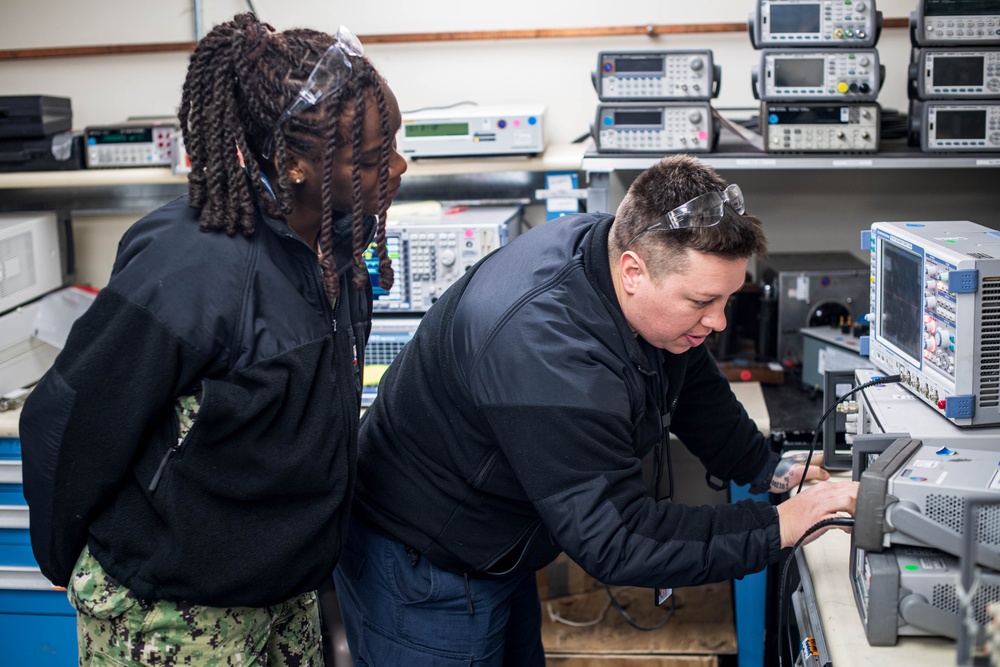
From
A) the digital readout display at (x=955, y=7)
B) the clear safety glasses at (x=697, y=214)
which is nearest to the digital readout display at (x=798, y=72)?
the digital readout display at (x=955, y=7)

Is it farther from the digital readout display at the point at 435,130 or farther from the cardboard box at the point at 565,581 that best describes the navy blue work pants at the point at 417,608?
the digital readout display at the point at 435,130

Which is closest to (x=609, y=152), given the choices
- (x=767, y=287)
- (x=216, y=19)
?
(x=767, y=287)

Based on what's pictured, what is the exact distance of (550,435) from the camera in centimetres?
128

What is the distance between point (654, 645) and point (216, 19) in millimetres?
2312

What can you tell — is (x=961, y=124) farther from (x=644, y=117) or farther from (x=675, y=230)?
(x=675, y=230)

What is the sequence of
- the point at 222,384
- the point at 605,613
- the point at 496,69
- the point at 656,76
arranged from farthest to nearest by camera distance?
the point at 496,69 → the point at 605,613 → the point at 656,76 → the point at 222,384

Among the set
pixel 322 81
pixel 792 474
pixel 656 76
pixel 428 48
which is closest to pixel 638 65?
pixel 656 76

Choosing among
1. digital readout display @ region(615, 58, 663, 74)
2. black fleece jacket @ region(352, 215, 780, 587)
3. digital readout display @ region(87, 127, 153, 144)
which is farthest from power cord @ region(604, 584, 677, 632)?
digital readout display @ region(87, 127, 153, 144)

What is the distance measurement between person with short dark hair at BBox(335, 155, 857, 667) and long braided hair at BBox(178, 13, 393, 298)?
0.31 m

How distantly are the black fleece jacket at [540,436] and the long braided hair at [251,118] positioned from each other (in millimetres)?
283

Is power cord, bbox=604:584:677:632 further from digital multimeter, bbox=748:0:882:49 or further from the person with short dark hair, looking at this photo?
digital multimeter, bbox=748:0:882:49

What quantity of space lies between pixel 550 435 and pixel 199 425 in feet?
1.49

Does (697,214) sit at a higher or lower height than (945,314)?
higher

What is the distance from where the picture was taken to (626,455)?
4.39ft
